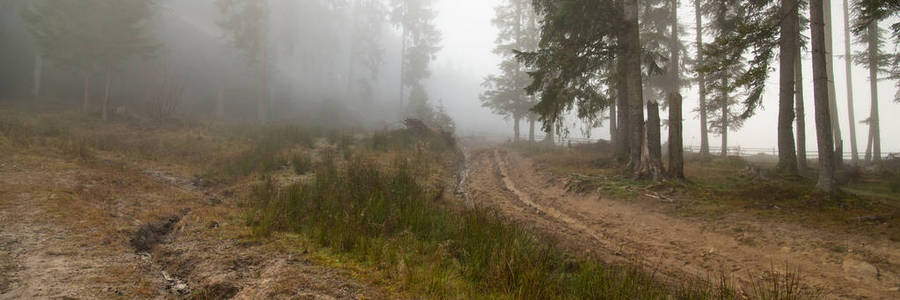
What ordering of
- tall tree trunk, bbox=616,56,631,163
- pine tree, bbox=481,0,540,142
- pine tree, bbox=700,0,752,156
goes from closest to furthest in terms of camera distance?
pine tree, bbox=700,0,752,156, tall tree trunk, bbox=616,56,631,163, pine tree, bbox=481,0,540,142

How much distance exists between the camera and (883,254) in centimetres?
492

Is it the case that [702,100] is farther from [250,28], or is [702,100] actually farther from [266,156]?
[250,28]

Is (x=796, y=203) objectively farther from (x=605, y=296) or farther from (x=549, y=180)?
(x=605, y=296)

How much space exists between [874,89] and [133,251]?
3282 centimetres

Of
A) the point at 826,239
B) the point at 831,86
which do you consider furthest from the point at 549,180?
the point at 831,86

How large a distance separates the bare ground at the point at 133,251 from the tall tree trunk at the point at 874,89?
2857cm

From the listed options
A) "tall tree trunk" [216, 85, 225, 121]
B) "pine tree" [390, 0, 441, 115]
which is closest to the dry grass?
"tall tree trunk" [216, 85, 225, 121]

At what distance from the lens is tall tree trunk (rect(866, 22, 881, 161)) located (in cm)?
1956

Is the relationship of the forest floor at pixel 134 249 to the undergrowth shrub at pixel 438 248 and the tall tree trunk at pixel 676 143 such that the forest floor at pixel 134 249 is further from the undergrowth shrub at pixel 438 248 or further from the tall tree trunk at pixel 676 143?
the tall tree trunk at pixel 676 143

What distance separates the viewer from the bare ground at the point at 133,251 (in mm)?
3230

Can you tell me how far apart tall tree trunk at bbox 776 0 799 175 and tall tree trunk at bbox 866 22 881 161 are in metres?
12.6

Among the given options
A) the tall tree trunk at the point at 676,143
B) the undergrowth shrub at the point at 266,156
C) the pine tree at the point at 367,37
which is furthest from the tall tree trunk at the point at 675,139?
the pine tree at the point at 367,37

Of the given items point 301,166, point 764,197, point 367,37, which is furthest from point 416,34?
point 764,197

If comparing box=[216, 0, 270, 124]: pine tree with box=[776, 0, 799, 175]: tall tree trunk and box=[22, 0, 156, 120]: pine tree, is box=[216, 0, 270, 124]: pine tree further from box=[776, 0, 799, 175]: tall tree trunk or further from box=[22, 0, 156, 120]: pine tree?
box=[776, 0, 799, 175]: tall tree trunk
